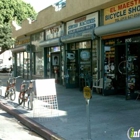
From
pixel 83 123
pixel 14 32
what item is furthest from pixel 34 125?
pixel 14 32

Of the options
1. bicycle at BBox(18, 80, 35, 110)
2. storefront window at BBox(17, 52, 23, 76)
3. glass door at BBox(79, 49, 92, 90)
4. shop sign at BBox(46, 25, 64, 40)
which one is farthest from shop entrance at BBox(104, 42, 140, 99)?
storefront window at BBox(17, 52, 23, 76)

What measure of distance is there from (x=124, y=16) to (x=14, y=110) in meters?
5.98

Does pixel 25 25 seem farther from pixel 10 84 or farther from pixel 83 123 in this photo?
pixel 83 123

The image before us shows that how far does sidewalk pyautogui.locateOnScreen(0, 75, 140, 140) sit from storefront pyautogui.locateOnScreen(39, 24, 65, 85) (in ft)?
23.9

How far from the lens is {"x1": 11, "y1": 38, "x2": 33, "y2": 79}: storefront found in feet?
76.9

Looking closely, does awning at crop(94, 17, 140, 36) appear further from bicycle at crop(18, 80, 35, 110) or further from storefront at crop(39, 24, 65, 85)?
storefront at crop(39, 24, 65, 85)

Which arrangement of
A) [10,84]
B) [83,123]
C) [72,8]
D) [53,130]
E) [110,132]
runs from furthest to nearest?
1. [72,8]
2. [10,84]
3. [83,123]
4. [53,130]
5. [110,132]

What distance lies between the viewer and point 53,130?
6.64 m

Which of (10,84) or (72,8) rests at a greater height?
(72,8)

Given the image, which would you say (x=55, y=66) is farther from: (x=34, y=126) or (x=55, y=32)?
(x=34, y=126)

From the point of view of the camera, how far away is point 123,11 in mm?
11586

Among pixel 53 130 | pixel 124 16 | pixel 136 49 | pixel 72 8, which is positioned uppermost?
pixel 72 8

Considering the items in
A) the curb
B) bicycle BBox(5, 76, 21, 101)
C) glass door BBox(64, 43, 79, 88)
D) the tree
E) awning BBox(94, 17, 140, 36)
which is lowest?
the curb

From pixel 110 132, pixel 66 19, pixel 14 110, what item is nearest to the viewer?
pixel 110 132
